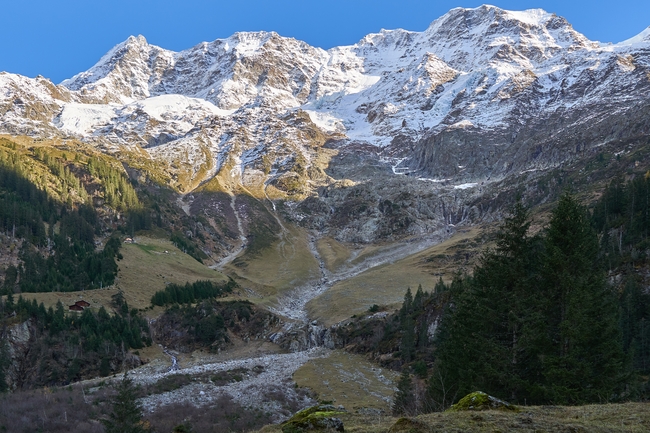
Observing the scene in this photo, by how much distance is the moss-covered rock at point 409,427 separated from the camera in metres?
13.5

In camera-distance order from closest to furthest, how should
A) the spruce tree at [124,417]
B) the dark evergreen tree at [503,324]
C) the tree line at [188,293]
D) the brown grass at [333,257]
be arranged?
the dark evergreen tree at [503,324]
the spruce tree at [124,417]
the tree line at [188,293]
the brown grass at [333,257]

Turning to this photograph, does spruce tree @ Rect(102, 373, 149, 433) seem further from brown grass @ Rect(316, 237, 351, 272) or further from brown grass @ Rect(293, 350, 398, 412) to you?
brown grass @ Rect(316, 237, 351, 272)

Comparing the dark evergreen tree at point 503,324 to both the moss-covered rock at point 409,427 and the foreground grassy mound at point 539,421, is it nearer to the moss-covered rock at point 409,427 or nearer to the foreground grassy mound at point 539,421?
the foreground grassy mound at point 539,421

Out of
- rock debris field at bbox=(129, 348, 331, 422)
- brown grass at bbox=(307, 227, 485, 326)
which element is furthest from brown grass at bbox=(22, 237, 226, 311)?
brown grass at bbox=(307, 227, 485, 326)

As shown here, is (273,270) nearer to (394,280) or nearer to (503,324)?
(394,280)

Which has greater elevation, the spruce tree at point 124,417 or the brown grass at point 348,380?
the spruce tree at point 124,417

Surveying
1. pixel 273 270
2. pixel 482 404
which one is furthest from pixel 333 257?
pixel 482 404

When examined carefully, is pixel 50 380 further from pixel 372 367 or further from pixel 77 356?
pixel 372 367

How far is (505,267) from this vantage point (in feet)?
90.2

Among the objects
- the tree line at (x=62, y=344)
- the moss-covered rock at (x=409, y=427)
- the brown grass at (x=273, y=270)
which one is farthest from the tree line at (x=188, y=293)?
the moss-covered rock at (x=409, y=427)

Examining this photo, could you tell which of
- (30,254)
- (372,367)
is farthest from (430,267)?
(30,254)

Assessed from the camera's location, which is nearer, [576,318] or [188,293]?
[576,318]

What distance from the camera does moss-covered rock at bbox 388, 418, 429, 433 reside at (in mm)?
13508

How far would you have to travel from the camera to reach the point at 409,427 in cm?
1382
